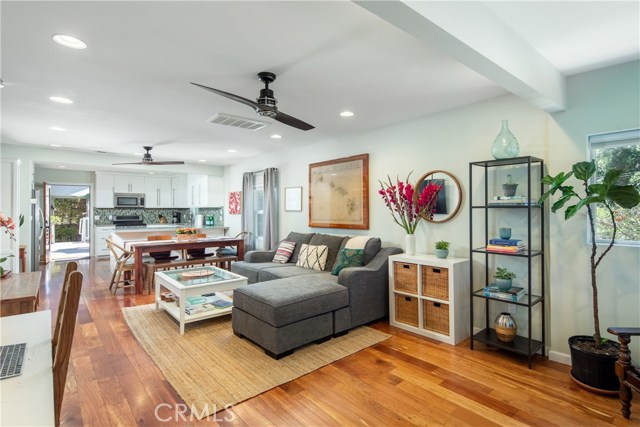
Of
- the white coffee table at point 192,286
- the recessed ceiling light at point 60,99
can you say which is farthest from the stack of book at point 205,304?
the recessed ceiling light at point 60,99

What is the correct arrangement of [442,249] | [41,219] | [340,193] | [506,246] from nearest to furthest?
[506,246] < [442,249] < [340,193] < [41,219]

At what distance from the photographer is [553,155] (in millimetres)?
2846

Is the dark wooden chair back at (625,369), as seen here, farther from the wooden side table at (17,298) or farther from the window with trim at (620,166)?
the wooden side table at (17,298)

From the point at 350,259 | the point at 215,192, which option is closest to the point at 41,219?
the point at 215,192

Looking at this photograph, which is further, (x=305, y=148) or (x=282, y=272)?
(x=305, y=148)

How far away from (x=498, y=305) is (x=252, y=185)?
5097 millimetres

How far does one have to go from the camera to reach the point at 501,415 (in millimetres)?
2072

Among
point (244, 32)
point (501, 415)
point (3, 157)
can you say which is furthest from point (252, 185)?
point (501, 415)

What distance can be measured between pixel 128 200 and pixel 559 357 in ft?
30.7

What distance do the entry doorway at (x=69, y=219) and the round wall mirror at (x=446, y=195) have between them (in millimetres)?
8660

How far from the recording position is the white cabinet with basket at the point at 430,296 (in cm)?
320

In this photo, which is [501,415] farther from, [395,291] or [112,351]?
[112,351]

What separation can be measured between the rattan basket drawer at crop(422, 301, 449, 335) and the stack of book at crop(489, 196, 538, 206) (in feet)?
3.65

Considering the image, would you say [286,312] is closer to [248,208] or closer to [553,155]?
[553,155]
